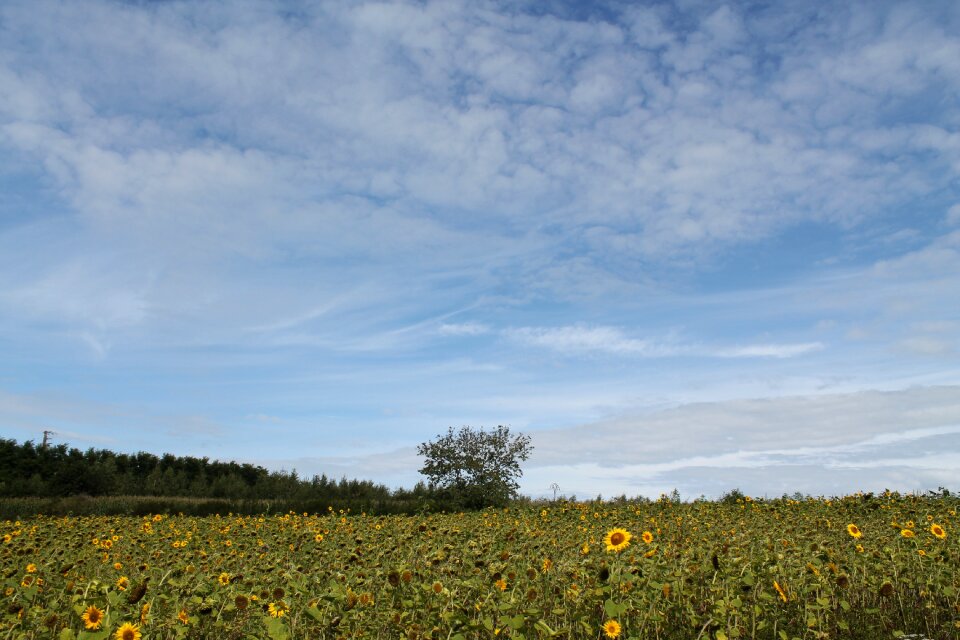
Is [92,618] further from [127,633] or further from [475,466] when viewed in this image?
[475,466]

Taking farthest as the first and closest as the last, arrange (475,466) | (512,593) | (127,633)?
1. (475,466)
2. (512,593)
3. (127,633)

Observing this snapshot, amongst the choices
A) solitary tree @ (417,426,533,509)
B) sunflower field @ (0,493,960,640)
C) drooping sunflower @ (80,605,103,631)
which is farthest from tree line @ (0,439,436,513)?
drooping sunflower @ (80,605,103,631)

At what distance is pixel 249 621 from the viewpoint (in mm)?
5590

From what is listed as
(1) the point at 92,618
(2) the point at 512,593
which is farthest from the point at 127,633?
(2) the point at 512,593

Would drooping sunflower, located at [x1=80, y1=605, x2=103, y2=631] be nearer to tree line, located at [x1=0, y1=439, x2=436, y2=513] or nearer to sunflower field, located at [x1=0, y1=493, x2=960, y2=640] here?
sunflower field, located at [x1=0, y1=493, x2=960, y2=640]

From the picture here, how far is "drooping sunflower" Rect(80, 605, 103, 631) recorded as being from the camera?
4.52m

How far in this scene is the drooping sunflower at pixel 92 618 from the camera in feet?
14.8

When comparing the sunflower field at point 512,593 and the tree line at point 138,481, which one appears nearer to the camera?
the sunflower field at point 512,593

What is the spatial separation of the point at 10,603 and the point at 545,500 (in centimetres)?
1951

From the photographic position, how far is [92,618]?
4582mm

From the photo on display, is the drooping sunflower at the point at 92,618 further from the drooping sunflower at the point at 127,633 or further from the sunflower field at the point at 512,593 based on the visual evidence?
the drooping sunflower at the point at 127,633

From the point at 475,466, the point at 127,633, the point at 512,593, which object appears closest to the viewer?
the point at 127,633

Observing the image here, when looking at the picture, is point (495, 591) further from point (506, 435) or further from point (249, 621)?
point (506, 435)

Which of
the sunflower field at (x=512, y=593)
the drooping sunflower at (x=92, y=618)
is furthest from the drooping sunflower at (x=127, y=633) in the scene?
the drooping sunflower at (x=92, y=618)
